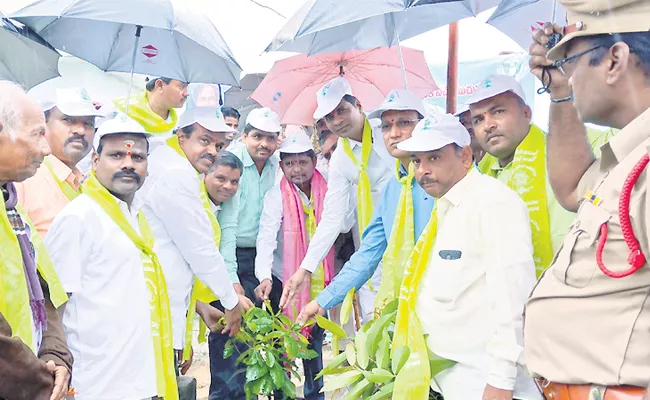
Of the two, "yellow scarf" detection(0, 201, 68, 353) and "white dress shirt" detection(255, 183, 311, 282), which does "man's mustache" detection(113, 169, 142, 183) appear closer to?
"yellow scarf" detection(0, 201, 68, 353)

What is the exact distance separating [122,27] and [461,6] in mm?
2622

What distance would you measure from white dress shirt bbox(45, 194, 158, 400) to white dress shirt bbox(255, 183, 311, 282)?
1.81 m

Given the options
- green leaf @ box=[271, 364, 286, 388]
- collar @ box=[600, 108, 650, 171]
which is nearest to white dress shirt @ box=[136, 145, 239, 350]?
green leaf @ box=[271, 364, 286, 388]

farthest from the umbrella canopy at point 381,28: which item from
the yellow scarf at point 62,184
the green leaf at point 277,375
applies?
the green leaf at point 277,375

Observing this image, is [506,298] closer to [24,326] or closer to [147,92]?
[24,326]

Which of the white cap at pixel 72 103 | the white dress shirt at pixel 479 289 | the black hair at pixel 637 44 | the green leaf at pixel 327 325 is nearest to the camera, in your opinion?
the black hair at pixel 637 44

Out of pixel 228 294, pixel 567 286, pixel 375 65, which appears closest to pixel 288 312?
pixel 228 294

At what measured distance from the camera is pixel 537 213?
2846 mm

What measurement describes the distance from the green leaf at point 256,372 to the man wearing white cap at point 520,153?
6.35 feet

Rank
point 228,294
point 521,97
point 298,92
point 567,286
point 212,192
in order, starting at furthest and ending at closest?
1. point 298,92
2. point 212,192
3. point 228,294
4. point 521,97
5. point 567,286

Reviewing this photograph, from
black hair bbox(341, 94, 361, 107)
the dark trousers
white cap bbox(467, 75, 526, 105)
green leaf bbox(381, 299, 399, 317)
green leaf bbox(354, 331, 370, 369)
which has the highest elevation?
black hair bbox(341, 94, 361, 107)

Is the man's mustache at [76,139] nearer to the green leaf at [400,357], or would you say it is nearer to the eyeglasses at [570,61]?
the green leaf at [400,357]

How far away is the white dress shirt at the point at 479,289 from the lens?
2445 millimetres

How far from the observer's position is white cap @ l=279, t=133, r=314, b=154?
5.07 m
